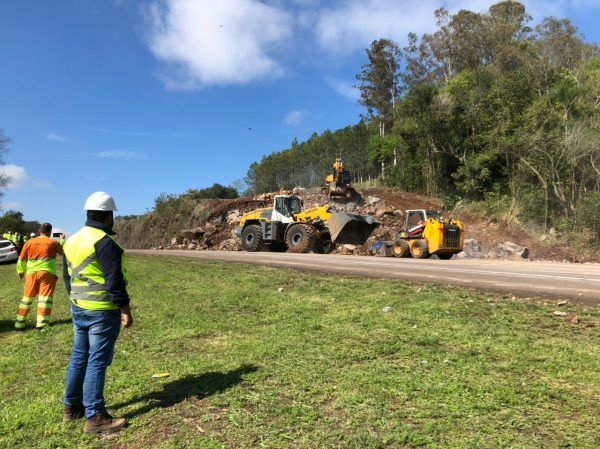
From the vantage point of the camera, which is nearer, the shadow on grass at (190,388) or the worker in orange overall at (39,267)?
the shadow on grass at (190,388)

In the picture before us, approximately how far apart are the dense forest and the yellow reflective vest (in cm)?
2547

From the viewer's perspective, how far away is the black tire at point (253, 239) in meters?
24.9

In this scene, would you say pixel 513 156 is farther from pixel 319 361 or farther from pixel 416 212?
pixel 319 361

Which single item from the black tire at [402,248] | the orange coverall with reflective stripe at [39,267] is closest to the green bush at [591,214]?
the black tire at [402,248]

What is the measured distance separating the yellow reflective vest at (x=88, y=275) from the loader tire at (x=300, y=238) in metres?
18.2

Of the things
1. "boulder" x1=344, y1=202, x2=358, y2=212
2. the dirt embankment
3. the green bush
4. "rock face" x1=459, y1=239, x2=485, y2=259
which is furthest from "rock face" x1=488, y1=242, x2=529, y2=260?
"boulder" x1=344, y1=202, x2=358, y2=212

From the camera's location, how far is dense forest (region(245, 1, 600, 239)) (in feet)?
88.7

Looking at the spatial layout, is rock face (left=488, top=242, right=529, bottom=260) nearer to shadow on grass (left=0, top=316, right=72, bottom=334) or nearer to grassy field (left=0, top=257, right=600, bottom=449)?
grassy field (left=0, top=257, right=600, bottom=449)

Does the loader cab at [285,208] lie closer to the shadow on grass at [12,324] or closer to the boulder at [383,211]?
the boulder at [383,211]

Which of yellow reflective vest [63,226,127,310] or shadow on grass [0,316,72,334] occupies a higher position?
yellow reflective vest [63,226,127,310]

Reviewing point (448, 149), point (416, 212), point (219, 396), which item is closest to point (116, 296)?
point (219, 396)

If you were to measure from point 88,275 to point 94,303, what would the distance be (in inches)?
9.9

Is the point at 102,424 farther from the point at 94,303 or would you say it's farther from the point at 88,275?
the point at 88,275

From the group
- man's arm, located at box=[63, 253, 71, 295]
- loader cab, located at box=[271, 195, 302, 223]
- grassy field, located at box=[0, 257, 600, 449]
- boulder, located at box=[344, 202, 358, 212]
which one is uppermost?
boulder, located at box=[344, 202, 358, 212]
